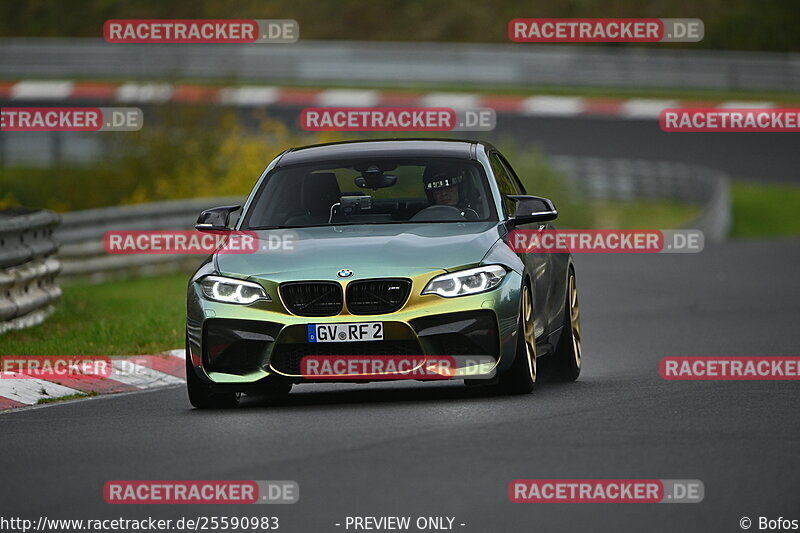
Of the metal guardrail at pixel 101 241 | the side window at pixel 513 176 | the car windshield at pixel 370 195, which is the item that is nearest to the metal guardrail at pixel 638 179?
the metal guardrail at pixel 101 241

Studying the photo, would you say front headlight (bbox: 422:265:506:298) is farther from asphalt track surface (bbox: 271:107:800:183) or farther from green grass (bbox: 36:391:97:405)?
asphalt track surface (bbox: 271:107:800:183)

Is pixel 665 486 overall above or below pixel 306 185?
below

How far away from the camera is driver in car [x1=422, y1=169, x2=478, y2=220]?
1155 cm

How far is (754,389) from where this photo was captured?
11031 mm

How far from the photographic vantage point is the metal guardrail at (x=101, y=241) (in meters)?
22.5

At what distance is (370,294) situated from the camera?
404 inches

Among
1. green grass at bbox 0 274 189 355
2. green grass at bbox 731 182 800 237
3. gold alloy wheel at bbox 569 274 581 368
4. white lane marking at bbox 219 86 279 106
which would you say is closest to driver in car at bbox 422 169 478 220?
gold alloy wheel at bbox 569 274 581 368

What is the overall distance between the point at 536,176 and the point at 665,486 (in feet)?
88.4

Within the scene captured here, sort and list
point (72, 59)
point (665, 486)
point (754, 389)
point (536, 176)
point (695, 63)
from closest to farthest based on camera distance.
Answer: point (665, 486) → point (754, 389) → point (536, 176) → point (695, 63) → point (72, 59)

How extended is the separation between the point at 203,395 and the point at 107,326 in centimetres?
492

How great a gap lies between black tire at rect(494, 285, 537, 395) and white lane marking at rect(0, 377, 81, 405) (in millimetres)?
2996

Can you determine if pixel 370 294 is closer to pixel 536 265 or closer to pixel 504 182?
pixel 536 265

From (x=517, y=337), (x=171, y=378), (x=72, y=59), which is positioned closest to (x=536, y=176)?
(x=72, y=59)

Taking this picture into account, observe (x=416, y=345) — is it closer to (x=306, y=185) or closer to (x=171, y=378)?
(x=306, y=185)
